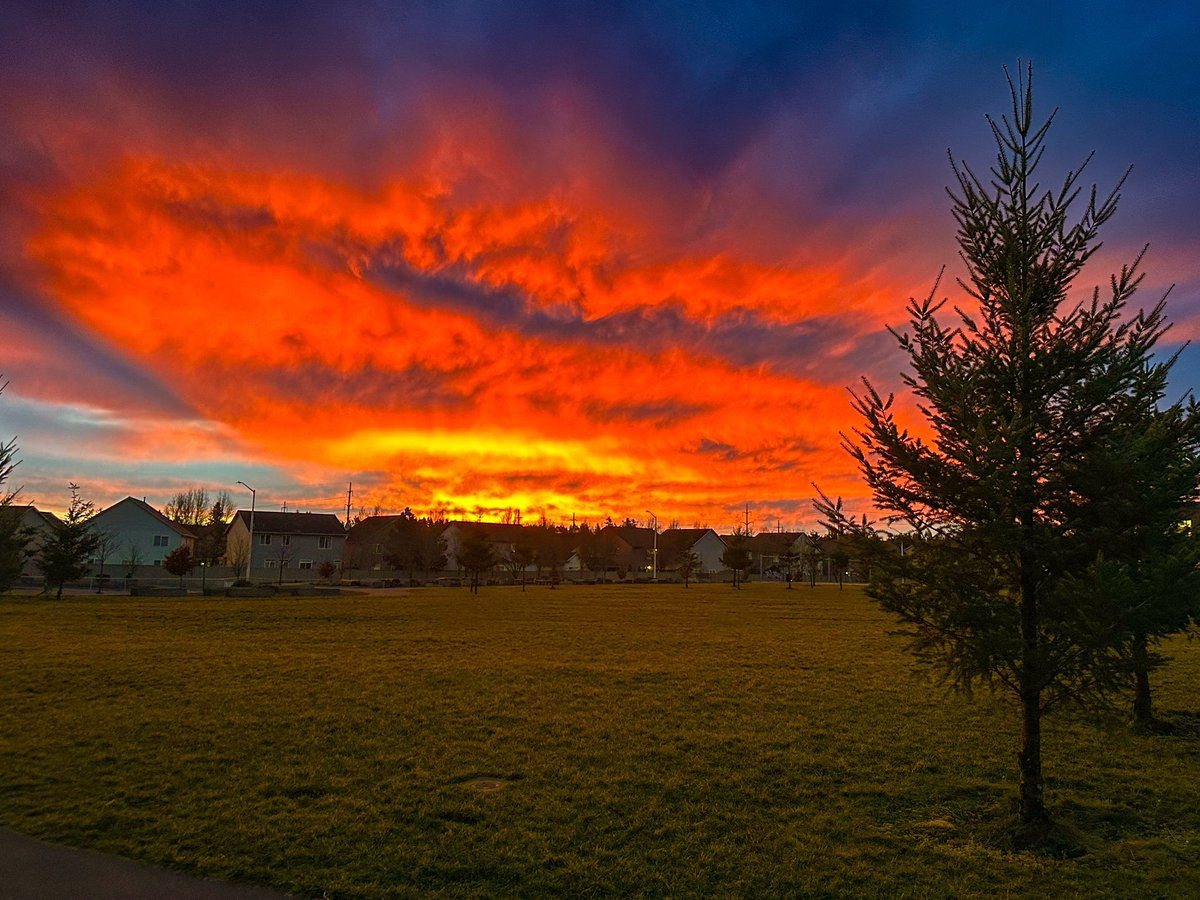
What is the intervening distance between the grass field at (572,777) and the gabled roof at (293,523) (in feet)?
255

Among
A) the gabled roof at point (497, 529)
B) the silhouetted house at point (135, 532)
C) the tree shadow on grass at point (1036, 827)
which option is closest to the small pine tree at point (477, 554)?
the silhouetted house at point (135, 532)

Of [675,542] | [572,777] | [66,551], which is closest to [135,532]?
[66,551]

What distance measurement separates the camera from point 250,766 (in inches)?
354

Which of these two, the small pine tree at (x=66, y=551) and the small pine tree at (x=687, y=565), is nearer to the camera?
the small pine tree at (x=66, y=551)

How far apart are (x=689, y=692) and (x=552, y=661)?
16.9 ft

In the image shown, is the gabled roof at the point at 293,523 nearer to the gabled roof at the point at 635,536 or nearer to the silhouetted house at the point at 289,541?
the silhouetted house at the point at 289,541

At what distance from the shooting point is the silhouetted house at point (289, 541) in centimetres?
8947

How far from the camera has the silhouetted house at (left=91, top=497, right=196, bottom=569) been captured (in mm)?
80375

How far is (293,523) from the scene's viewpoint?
9269 cm

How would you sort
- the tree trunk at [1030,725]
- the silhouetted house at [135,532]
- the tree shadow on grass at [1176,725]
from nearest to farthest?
the tree trunk at [1030,725], the tree shadow on grass at [1176,725], the silhouetted house at [135,532]

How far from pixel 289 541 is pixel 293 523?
2.97m

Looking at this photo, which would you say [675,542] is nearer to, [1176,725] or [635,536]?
[635,536]

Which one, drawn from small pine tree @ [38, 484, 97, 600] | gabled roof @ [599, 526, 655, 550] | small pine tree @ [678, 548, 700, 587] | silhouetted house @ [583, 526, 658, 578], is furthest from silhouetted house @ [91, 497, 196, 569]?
gabled roof @ [599, 526, 655, 550]

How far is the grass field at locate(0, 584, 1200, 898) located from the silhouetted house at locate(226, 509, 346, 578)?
7686 cm
